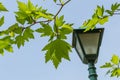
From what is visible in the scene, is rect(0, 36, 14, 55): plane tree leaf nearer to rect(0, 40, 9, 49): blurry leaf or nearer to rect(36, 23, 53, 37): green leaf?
rect(0, 40, 9, 49): blurry leaf

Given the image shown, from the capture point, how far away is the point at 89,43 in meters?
5.55

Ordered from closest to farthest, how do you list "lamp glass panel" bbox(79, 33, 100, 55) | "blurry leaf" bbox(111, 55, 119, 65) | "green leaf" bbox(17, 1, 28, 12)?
"green leaf" bbox(17, 1, 28, 12) < "blurry leaf" bbox(111, 55, 119, 65) < "lamp glass panel" bbox(79, 33, 100, 55)

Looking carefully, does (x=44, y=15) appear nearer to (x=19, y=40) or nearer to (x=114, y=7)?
(x=19, y=40)

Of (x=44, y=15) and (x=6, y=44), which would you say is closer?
(x=44, y=15)

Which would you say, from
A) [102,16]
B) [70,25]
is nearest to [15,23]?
[70,25]

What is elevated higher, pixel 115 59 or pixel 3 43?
pixel 3 43

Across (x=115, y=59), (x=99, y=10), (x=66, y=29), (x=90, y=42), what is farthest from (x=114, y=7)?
(x=90, y=42)

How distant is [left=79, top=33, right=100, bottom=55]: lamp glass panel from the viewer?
5.53 meters

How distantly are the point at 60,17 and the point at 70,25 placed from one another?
141mm

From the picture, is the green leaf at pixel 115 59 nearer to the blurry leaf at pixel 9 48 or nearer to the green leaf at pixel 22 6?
the blurry leaf at pixel 9 48

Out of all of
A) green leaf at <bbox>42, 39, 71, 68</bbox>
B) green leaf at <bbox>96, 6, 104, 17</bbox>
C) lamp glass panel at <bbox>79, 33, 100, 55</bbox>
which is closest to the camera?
green leaf at <bbox>42, 39, 71, 68</bbox>

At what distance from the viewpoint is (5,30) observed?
2.63m

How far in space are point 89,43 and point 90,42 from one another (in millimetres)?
24

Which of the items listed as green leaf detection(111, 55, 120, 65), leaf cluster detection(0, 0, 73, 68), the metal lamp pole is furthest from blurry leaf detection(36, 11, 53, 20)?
the metal lamp pole
